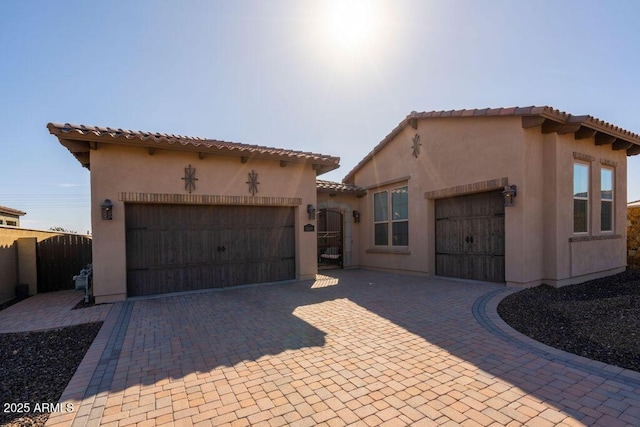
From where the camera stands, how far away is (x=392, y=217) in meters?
11.8

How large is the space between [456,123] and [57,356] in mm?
10329

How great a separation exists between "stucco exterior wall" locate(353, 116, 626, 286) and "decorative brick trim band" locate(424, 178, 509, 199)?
29mm

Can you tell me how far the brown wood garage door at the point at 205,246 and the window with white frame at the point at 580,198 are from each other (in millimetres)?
8017

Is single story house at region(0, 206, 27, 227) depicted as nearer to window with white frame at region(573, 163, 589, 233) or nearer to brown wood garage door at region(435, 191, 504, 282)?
brown wood garage door at region(435, 191, 504, 282)

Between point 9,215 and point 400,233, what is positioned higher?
point 9,215

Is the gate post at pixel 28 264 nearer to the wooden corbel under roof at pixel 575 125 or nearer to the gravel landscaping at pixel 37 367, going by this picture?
the gravel landscaping at pixel 37 367

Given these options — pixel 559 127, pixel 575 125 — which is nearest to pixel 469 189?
pixel 559 127

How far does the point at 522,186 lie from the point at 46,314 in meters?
11.2

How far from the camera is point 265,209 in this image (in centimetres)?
955

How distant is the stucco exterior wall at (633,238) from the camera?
426 inches

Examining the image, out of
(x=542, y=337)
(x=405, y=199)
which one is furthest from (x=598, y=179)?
(x=542, y=337)

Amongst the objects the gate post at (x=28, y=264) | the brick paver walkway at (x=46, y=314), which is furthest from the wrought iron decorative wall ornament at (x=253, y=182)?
the gate post at (x=28, y=264)

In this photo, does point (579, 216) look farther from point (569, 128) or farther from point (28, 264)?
point (28, 264)

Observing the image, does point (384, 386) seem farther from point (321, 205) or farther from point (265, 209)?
point (321, 205)
